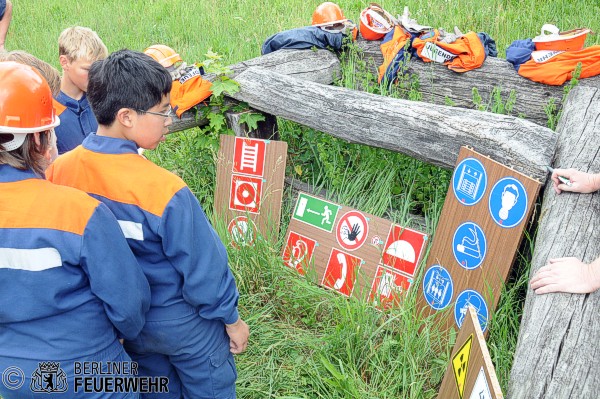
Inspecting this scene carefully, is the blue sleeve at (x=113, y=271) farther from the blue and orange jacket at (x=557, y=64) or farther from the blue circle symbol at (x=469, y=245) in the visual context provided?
the blue and orange jacket at (x=557, y=64)

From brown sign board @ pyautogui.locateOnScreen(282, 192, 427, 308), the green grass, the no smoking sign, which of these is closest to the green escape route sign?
brown sign board @ pyautogui.locateOnScreen(282, 192, 427, 308)

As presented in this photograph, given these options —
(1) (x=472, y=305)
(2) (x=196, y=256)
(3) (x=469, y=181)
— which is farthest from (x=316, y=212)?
(2) (x=196, y=256)

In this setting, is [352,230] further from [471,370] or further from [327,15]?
[327,15]

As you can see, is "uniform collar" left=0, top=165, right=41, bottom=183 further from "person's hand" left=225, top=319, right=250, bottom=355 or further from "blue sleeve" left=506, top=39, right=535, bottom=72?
"blue sleeve" left=506, top=39, right=535, bottom=72

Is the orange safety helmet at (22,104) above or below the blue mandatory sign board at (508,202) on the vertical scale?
above

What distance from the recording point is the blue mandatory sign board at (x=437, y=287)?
3.36 m

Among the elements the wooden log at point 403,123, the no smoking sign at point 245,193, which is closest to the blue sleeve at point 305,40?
the wooden log at point 403,123

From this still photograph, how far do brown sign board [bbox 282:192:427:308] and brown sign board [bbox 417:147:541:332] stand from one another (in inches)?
7.5

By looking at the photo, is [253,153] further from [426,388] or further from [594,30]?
[594,30]

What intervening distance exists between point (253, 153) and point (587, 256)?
2.48 m

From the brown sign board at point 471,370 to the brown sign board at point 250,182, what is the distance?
2.25 metres

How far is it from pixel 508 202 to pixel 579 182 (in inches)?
13.7

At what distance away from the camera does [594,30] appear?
17.4ft

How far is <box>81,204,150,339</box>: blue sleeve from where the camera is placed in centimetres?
198
